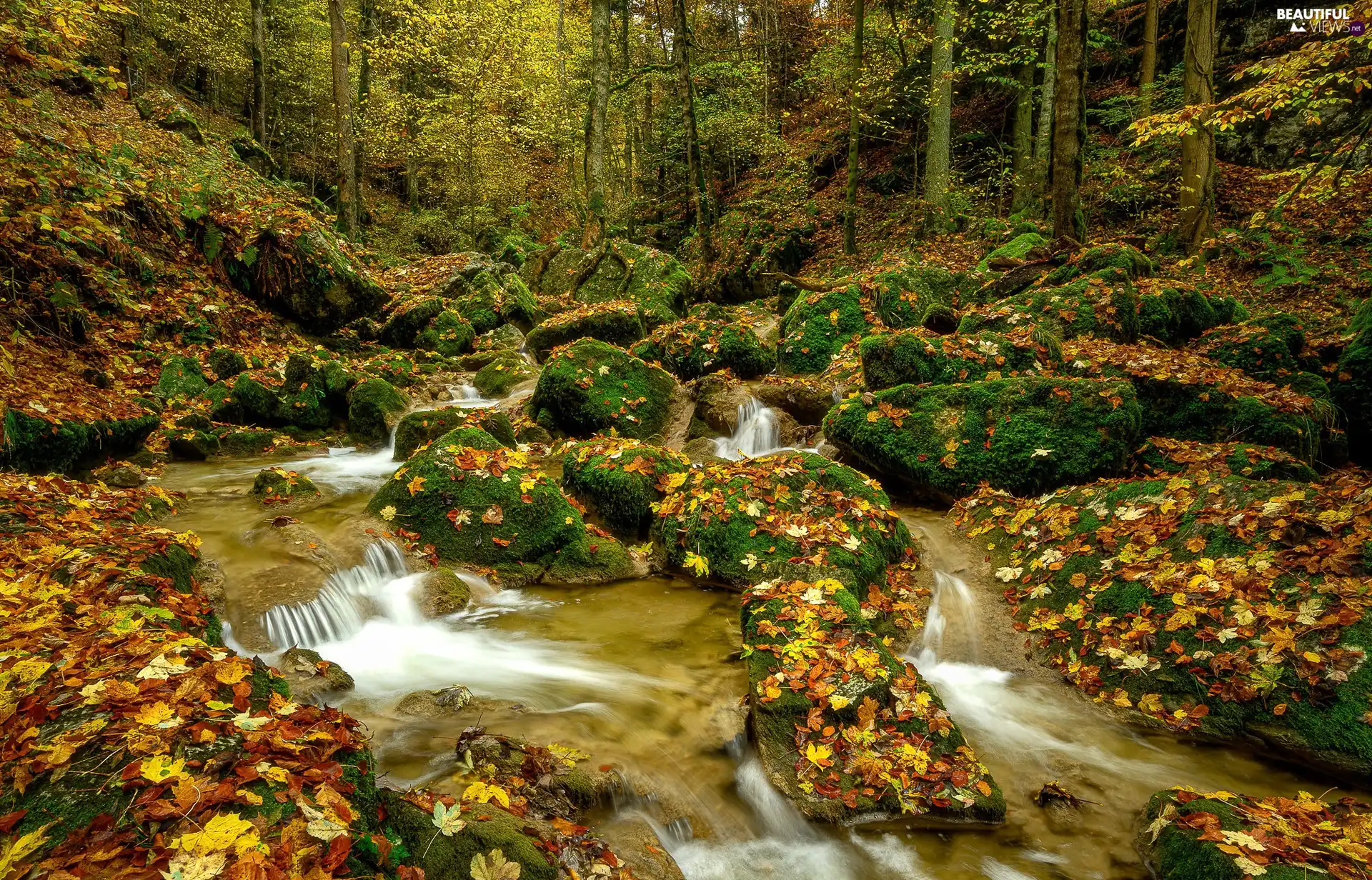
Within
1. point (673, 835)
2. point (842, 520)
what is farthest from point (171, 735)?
point (842, 520)

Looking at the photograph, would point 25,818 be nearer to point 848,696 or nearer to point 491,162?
point 848,696

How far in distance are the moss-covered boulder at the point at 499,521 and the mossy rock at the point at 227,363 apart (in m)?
5.65

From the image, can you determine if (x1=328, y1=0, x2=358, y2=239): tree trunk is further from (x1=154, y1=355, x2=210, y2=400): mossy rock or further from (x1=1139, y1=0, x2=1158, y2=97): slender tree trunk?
(x1=1139, y1=0, x2=1158, y2=97): slender tree trunk

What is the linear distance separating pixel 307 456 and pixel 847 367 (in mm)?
8161

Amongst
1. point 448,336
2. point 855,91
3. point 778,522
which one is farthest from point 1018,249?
point 448,336

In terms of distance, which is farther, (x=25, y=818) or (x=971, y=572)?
(x=971, y=572)

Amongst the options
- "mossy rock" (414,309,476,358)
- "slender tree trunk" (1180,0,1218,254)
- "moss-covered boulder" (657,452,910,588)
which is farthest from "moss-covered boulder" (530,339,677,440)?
"slender tree trunk" (1180,0,1218,254)

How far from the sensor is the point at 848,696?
3.81m

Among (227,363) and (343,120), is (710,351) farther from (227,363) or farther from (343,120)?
(343,120)

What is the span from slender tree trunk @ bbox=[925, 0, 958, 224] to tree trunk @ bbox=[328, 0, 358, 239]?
1373 cm

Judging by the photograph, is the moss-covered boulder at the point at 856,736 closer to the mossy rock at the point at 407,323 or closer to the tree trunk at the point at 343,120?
the mossy rock at the point at 407,323

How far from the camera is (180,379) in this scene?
9547 millimetres

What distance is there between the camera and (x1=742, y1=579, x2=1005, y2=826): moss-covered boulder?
3553 mm

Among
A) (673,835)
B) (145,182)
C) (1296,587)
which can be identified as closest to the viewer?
(673,835)
